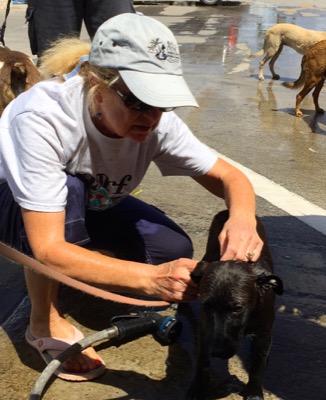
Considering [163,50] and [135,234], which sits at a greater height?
[163,50]

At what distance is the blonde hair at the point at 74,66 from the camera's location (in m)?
2.32

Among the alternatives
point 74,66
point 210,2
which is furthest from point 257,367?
point 210,2

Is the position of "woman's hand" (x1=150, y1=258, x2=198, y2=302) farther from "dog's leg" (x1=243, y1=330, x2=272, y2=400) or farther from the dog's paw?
the dog's paw

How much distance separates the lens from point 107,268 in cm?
229

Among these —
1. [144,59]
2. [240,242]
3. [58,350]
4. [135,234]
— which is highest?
[144,59]

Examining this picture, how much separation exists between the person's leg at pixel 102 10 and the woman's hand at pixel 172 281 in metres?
2.61

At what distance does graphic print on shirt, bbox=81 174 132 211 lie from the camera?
9.26 feet

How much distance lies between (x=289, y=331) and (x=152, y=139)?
4.08 ft

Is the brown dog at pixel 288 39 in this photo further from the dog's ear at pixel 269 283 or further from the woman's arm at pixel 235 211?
the dog's ear at pixel 269 283

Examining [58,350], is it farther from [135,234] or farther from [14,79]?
[14,79]

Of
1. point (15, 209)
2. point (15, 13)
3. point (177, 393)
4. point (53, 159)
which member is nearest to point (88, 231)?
point (15, 209)

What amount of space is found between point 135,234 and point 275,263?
3.71 ft

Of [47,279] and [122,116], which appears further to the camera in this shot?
[47,279]

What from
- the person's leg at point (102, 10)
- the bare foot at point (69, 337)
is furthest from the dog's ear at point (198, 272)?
the person's leg at point (102, 10)
